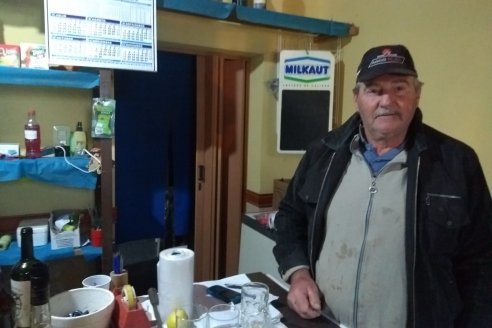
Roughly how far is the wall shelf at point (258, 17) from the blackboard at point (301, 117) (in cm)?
38

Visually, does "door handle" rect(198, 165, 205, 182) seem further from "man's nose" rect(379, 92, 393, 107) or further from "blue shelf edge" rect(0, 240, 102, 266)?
"man's nose" rect(379, 92, 393, 107)

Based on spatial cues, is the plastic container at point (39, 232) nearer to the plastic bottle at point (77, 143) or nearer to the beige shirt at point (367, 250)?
the plastic bottle at point (77, 143)

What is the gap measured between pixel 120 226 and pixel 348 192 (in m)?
2.11

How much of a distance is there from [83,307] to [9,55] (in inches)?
54.2

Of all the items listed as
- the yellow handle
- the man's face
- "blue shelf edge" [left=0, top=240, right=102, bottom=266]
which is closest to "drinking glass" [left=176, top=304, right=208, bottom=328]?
the yellow handle

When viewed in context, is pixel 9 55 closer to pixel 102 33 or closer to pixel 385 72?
pixel 102 33

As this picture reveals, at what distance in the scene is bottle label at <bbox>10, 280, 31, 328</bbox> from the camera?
727 millimetres

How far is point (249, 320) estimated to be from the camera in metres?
0.98

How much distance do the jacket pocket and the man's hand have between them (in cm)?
36

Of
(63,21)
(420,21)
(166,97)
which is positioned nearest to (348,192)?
(420,21)

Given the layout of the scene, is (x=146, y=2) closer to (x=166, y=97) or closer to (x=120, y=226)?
(x=166, y=97)

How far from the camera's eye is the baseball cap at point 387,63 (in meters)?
1.15

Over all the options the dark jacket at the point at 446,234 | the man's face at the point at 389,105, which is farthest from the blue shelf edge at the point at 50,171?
the dark jacket at the point at 446,234

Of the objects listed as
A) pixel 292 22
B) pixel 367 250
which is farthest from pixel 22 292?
pixel 292 22
